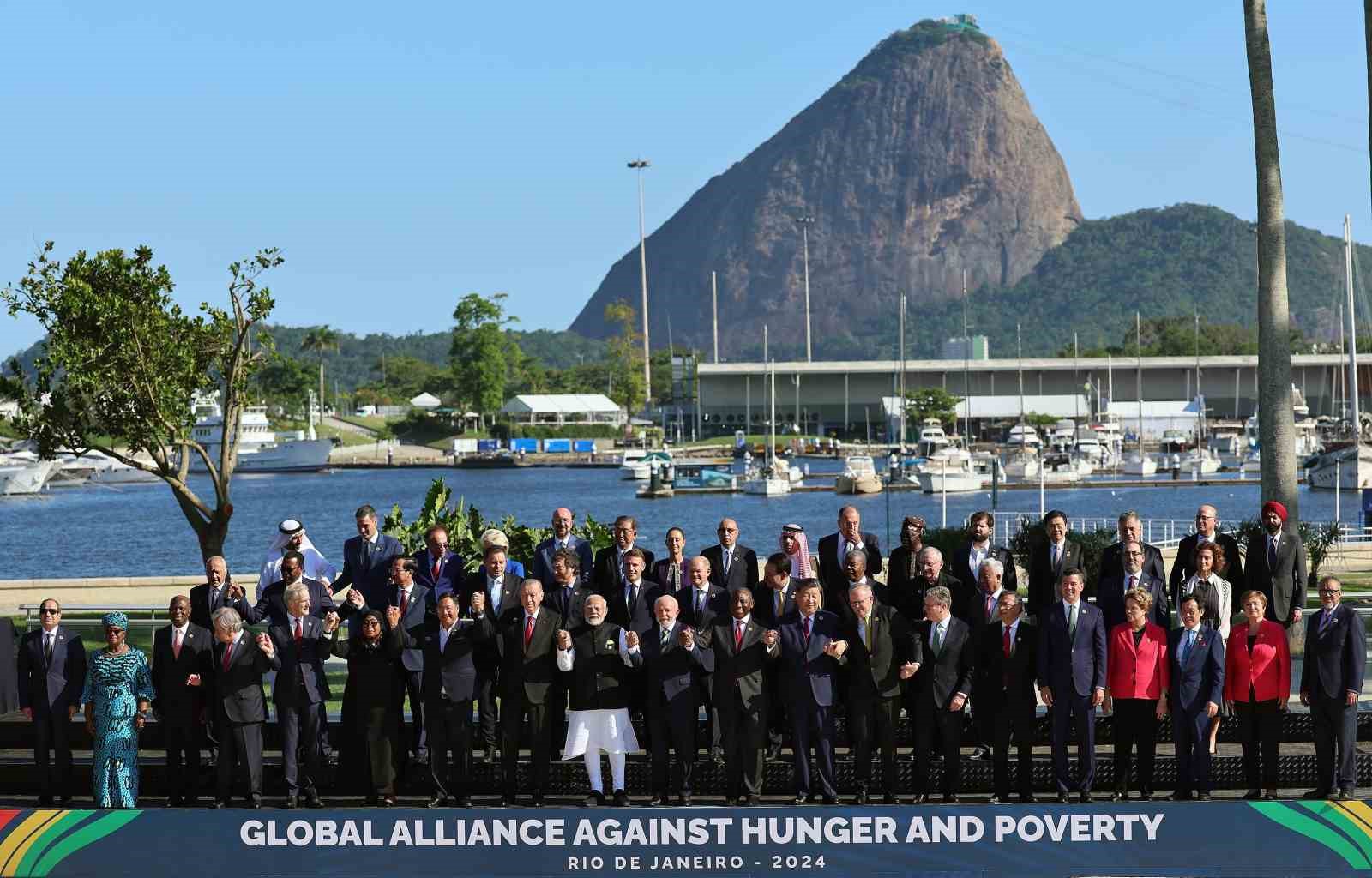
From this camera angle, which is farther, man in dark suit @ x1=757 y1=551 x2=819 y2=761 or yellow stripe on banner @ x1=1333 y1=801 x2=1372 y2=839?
man in dark suit @ x1=757 y1=551 x2=819 y2=761

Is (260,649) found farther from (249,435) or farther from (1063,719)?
(249,435)

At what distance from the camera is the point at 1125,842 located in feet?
34.7

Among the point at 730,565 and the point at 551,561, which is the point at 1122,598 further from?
the point at 551,561

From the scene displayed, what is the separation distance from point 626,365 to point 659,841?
165344 mm

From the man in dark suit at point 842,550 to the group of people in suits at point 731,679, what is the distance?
860mm

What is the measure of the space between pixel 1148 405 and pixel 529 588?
13484 cm

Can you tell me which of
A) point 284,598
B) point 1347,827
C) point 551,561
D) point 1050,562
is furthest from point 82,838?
point 1347,827

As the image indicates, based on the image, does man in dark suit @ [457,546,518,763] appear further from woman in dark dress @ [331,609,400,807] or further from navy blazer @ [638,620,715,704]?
navy blazer @ [638,620,715,704]

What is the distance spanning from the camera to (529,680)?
11961mm

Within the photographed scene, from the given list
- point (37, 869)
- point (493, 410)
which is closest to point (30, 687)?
point (37, 869)

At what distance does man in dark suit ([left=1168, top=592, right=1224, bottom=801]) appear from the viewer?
460 inches

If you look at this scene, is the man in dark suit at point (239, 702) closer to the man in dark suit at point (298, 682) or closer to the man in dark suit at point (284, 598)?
the man in dark suit at point (298, 682)

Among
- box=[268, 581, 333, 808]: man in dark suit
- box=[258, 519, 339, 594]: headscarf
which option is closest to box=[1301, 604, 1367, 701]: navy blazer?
box=[268, 581, 333, 808]: man in dark suit

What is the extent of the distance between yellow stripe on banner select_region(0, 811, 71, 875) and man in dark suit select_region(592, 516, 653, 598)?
4.31 metres
